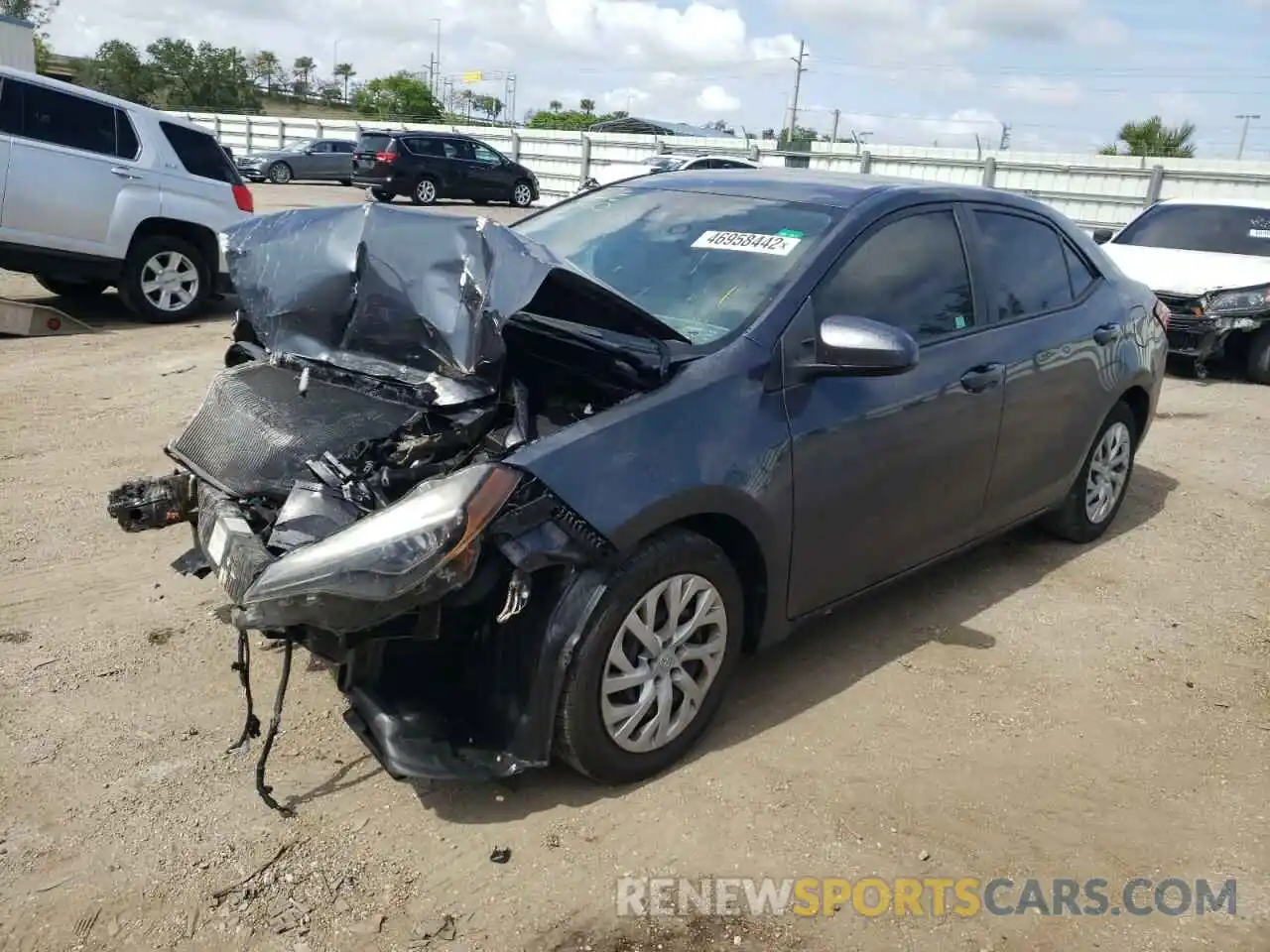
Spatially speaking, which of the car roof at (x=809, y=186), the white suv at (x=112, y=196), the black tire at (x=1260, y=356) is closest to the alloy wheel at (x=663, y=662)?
the car roof at (x=809, y=186)

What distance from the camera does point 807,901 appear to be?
2746 mm

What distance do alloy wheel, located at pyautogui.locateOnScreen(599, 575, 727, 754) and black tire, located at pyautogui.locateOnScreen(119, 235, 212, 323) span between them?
7.93m

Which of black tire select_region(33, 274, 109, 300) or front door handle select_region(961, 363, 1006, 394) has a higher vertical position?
front door handle select_region(961, 363, 1006, 394)

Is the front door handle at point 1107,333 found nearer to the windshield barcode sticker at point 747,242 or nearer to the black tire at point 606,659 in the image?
the windshield barcode sticker at point 747,242

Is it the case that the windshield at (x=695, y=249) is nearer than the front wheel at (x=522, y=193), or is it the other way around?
the windshield at (x=695, y=249)

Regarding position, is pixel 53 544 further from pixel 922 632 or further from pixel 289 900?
pixel 922 632

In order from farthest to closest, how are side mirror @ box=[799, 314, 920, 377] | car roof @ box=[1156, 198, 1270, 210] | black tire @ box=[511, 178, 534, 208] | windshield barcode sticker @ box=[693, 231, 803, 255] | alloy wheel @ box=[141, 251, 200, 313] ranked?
black tire @ box=[511, 178, 534, 208]
car roof @ box=[1156, 198, 1270, 210]
alloy wheel @ box=[141, 251, 200, 313]
windshield barcode sticker @ box=[693, 231, 803, 255]
side mirror @ box=[799, 314, 920, 377]

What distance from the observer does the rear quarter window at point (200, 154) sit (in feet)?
31.5

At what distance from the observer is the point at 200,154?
980cm

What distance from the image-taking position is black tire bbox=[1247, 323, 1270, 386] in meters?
10.1

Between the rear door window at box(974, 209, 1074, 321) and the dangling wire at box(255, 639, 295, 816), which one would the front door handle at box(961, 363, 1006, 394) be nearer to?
the rear door window at box(974, 209, 1074, 321)

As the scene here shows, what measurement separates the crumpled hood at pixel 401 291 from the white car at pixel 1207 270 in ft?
25.0

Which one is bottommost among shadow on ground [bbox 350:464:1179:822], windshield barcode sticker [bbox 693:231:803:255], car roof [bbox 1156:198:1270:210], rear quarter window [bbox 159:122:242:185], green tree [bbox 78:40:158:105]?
shadow on ground [bbox 350:464:1179:822]

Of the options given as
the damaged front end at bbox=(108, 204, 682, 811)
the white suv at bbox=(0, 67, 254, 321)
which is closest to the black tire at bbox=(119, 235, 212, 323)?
the white suv at bbox=(0, 67, 254, 321)
